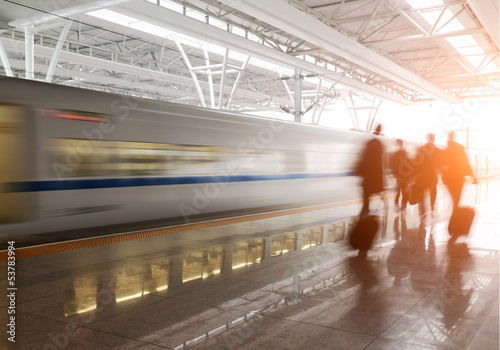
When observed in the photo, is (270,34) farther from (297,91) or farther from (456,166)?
(456,166)

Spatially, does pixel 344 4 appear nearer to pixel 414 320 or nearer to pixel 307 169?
pixel 307 169

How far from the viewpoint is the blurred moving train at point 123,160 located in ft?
20.7

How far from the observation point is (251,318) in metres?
3.63

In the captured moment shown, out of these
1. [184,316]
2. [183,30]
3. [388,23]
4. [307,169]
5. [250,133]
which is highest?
[388,23]

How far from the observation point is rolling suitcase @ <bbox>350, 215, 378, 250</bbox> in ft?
22.3

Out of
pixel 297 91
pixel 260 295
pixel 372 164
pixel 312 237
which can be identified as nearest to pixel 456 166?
pixel 372 164

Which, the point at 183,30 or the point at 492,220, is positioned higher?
the point at 183,30

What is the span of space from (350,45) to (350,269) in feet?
40.9

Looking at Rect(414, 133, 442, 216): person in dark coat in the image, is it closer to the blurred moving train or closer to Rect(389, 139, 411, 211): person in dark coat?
Rect(389, 139, 411, 211): person in dark coat

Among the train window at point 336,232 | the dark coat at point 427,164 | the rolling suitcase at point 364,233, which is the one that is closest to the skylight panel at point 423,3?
the dark coat at point 427,164

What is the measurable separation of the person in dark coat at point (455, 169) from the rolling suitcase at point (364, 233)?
1521 mm

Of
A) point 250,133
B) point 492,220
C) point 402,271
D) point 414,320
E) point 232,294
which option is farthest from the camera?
point 250,133

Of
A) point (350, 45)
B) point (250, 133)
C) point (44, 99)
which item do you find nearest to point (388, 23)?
point (350, 45)

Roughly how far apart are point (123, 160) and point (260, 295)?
13.8 ft
